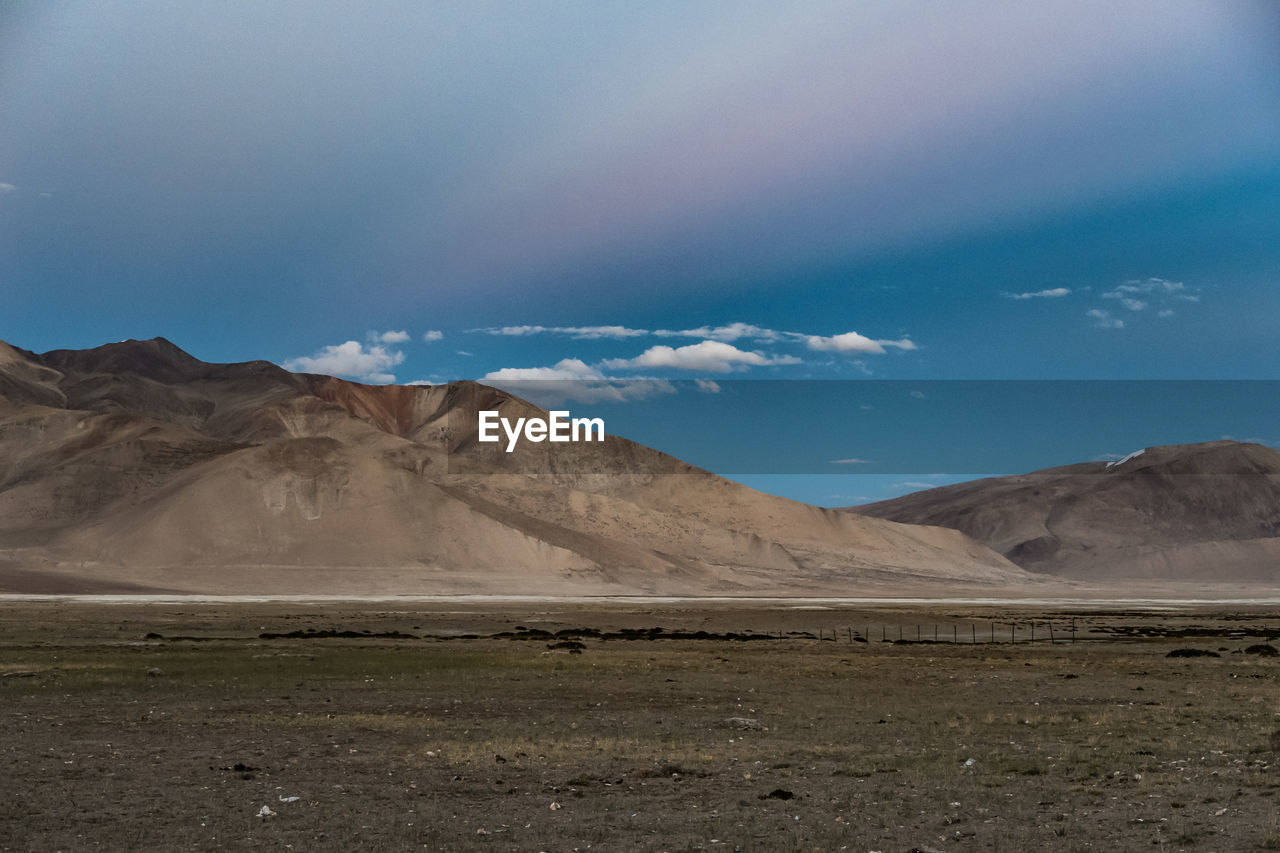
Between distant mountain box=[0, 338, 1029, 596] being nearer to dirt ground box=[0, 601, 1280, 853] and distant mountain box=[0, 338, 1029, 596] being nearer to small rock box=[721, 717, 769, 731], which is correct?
dirt ground box=[0, 601, 1280, 853]

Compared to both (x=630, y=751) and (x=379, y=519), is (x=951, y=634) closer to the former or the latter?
(x=630, y=751)

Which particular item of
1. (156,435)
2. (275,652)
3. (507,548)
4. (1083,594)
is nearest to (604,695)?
(275,652)

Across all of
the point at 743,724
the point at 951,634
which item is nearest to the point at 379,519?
the point at 951,634

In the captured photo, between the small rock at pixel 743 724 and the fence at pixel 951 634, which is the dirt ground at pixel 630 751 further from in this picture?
the fence at pixel 951 634

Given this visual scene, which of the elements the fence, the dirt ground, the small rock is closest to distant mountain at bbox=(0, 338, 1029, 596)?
the fence

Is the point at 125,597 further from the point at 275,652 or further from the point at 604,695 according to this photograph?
the point at 604,695

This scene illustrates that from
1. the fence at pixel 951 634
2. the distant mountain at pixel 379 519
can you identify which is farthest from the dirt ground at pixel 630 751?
the distant mountain at pixel 379 519
